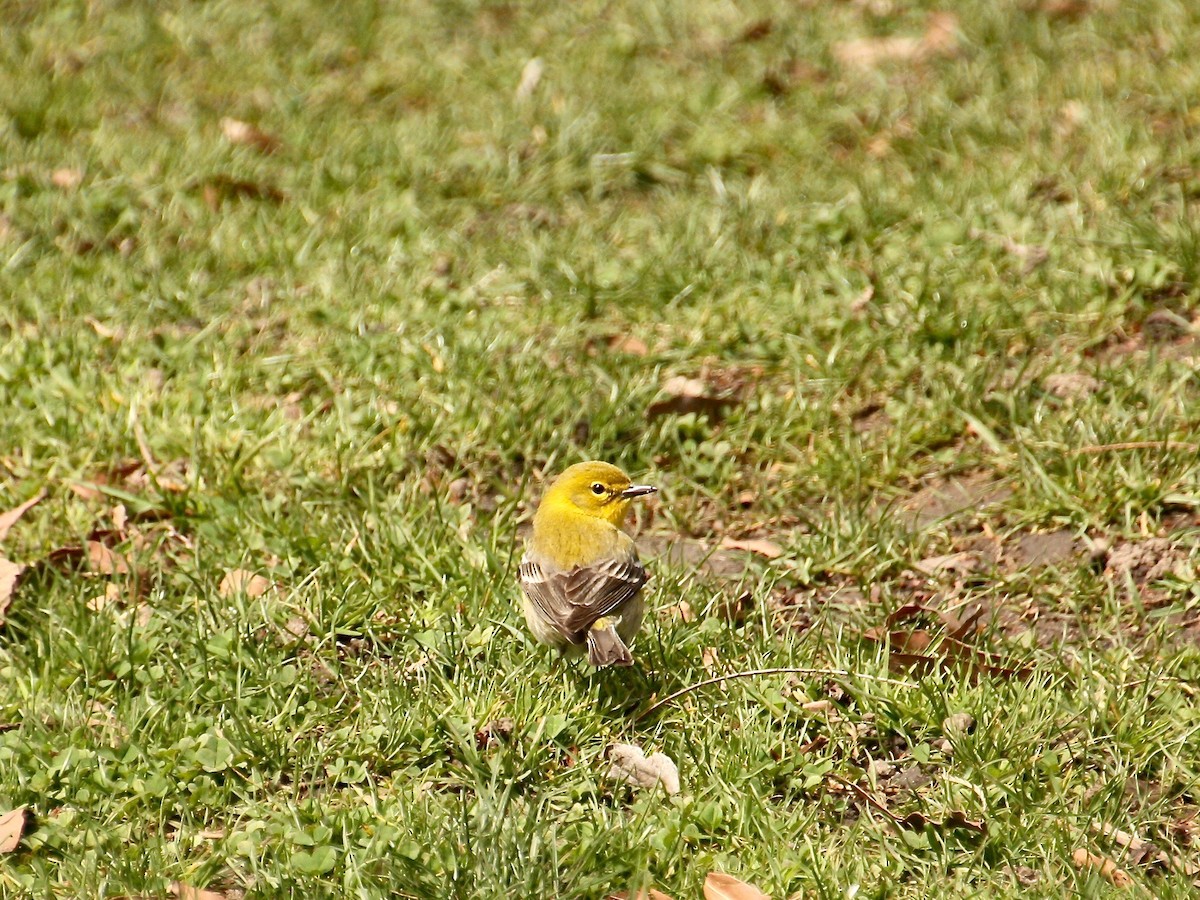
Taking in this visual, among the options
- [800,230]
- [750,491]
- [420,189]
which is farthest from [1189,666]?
[420,189]

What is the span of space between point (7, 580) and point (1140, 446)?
4.47 metres

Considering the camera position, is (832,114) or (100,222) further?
(832,114)

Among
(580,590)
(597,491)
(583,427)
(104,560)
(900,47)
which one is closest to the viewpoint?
(580,590)

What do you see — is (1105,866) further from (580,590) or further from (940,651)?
(580,590)

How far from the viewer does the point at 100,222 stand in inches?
316

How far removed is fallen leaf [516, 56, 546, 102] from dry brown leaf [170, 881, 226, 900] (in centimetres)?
611

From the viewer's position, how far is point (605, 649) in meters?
4.63

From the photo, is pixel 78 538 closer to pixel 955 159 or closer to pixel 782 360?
pixel 782 360

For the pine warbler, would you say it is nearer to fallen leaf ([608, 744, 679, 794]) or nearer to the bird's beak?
the bird's beak

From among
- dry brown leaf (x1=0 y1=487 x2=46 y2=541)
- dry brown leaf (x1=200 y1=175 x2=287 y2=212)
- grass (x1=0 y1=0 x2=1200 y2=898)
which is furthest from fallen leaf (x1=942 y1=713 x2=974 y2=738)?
dry brown leaf (x1=200 y1=175 x2=287 y2=212)

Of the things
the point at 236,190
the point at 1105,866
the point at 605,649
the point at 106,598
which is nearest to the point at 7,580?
the point at 106,598

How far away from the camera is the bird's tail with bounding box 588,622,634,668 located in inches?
181

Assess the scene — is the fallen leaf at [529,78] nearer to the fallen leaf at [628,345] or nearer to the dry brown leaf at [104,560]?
the fallen leaf at [628,345]

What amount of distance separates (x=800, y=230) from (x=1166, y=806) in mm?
3984
